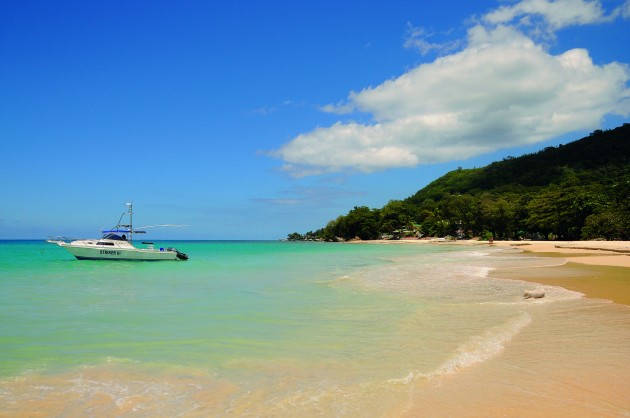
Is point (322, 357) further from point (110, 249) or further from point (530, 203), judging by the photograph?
point (530, 203)

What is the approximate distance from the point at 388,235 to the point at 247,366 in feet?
427

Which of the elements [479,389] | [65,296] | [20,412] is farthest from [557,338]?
[65,296]

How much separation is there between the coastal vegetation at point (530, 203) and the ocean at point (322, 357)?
53.7 m

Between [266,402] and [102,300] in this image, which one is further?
[102,300]

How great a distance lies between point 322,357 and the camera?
6.67 metres

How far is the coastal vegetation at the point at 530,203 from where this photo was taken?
62531 millimetres

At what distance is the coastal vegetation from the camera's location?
205 feet

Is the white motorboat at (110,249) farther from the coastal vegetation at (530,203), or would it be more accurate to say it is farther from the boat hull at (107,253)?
the coastal vegetation at (530,203)

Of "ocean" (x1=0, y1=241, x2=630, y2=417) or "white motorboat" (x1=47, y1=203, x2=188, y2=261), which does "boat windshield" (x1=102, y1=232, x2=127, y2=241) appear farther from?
"ocean" (x1=0, y1=241, x2=630, y2=417)

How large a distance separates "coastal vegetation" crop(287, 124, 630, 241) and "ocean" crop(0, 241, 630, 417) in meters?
53.7

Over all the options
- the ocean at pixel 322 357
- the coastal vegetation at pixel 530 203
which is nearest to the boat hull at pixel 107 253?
the ocean at pixel 322 357

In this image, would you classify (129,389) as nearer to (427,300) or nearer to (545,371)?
(545,371)

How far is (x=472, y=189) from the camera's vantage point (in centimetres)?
15725

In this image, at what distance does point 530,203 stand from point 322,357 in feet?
275
